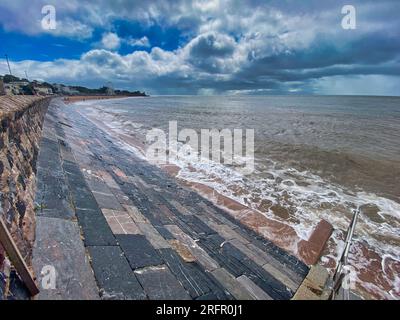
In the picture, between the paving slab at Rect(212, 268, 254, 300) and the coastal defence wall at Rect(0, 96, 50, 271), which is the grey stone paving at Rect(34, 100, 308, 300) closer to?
the paving slab at Rect(212, 268, 254, 300)

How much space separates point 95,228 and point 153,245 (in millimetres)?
984

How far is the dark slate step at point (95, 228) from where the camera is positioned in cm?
302

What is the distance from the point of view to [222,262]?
A: 409 cm

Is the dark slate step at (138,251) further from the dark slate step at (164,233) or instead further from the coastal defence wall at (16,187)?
the coastal defence wall at (16,187)

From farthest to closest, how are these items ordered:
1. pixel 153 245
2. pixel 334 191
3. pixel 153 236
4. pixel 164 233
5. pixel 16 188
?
pixel 334 191 < pixel 164 233 < pixel 153 236 < pixel 153 245 < pixel 16 188

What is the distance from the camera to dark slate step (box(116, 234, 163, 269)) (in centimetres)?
294

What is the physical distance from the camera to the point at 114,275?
2.54 m

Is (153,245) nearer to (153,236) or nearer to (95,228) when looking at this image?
(153,236)

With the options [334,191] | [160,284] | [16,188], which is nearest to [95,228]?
[16,188]

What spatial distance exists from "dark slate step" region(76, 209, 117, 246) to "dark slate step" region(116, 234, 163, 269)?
0.60 feet

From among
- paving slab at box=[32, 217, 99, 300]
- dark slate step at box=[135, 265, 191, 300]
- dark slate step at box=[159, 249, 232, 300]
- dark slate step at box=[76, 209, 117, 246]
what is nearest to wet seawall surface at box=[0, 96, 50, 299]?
paving slab at box=[32, 217, 99, 300]

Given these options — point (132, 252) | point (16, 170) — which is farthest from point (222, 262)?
point (16, 170)

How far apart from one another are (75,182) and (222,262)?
12.0 feet

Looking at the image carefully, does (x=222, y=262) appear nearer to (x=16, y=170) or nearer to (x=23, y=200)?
(x=23, y=200)
